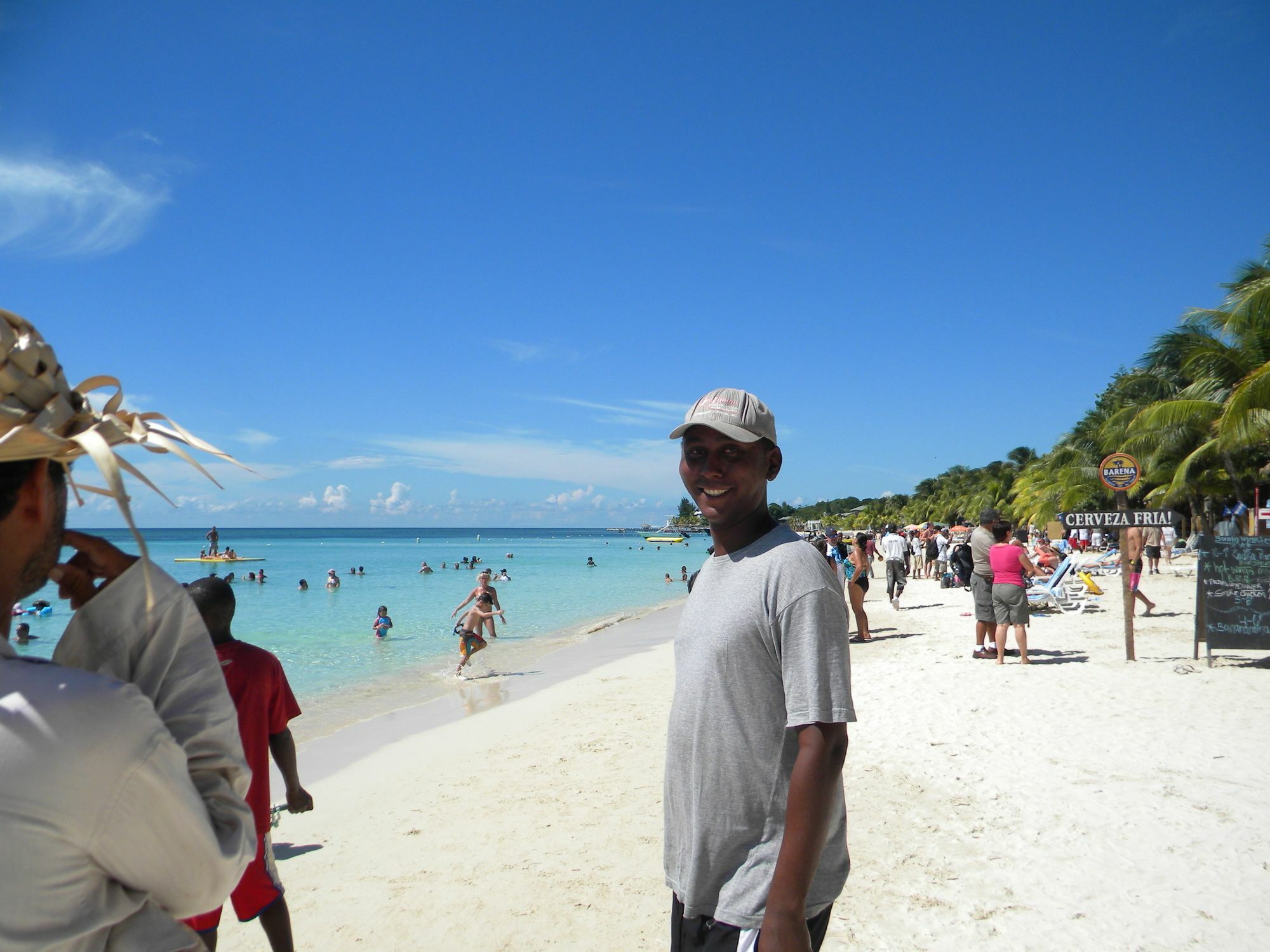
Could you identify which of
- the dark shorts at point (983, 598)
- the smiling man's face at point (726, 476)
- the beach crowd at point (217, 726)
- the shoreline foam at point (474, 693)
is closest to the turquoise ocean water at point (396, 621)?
the shoreline foam at point (474, 693)

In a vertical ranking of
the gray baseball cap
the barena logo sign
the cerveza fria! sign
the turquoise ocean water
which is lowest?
the turquoise ocean water

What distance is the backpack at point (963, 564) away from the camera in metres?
20.3

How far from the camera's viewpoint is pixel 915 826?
4875mm

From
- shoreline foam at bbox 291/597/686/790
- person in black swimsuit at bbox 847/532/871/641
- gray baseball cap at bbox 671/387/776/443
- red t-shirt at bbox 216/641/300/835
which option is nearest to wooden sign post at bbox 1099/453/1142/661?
person in black swimsuit at bbox 847/532/871/641

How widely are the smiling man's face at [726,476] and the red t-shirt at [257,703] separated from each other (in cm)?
187

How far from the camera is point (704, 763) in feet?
6.22

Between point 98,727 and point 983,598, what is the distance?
10.7 m

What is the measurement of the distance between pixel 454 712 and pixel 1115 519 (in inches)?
336

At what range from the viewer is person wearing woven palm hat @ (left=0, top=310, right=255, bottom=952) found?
3.06ft

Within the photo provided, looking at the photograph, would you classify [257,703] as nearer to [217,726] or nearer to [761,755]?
[761,755]

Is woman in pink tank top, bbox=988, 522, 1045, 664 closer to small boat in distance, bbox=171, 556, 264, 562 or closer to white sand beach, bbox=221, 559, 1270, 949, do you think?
white sand beach, bbox=221, 559, 1270, 949

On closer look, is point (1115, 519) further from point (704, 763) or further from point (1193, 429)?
point (1193, 429)

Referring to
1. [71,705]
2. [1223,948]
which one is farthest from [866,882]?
[71,705]

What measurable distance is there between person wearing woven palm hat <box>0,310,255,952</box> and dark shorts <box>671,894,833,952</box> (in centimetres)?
116
